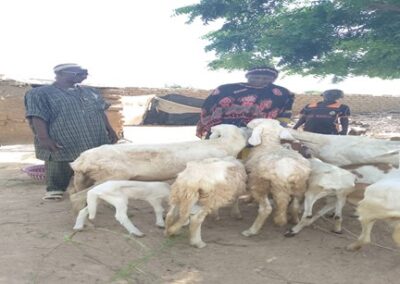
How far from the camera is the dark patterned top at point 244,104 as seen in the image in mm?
5273

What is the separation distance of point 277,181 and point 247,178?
0.34 metres

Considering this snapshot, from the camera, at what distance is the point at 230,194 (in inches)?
147

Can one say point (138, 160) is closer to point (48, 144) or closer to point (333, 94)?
point (48, 144)

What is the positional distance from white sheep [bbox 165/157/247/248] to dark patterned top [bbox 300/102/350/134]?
3.47 metres

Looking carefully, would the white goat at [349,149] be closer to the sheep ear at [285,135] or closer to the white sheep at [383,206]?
the sheep ear at [285,135]

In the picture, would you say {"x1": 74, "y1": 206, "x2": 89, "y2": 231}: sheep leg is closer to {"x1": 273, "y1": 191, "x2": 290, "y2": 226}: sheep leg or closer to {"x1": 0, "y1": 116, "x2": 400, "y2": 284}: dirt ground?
{"x1": 0, "y1": 116, "x2": 400, "y2": 284}: dirt ground

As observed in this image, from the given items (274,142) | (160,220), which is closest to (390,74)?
(274,142)

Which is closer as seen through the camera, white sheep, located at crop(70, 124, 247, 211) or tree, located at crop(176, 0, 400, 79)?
white sheep, located at crop(70, 124, 247, 211)

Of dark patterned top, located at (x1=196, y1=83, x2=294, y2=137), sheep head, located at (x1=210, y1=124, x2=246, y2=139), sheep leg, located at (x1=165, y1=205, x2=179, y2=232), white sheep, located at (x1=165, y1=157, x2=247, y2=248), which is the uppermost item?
dark patterned top, located at (x1=196, y1=83, x2=294, y2=137)

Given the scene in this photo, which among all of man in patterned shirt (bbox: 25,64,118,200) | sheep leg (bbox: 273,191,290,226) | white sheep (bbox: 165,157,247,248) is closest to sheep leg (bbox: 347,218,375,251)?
sheep leg (bbox: 273,191,290,226)

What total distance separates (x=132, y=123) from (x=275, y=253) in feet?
48.9

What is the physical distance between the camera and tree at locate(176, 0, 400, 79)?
509 centimetres

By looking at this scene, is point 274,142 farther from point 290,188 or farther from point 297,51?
point 297,51

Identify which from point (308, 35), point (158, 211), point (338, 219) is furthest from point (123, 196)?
point (308, 35)
